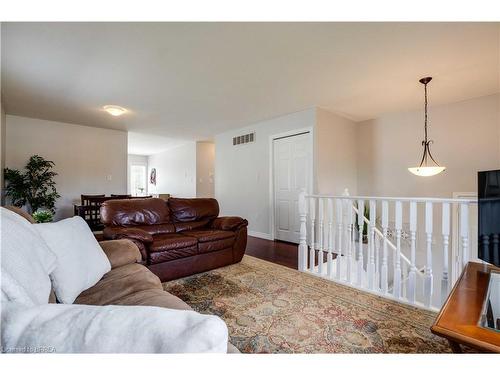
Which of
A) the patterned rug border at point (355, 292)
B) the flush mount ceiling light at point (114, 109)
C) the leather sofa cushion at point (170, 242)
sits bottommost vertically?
the patterned rug border at point (355, 292)

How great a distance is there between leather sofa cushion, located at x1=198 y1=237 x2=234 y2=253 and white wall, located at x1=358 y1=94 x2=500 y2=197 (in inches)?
126

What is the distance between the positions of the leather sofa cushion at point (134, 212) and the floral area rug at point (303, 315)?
0.93 meters

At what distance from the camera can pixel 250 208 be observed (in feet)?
16.9

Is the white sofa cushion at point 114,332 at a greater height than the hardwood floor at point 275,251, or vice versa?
the white sofa cushion at point 114,332

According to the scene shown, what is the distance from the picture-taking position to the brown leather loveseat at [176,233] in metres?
2.47

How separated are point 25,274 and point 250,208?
4.42m

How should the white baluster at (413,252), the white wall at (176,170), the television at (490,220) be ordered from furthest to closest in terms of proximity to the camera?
1. the white wall at (176,170)
2. the white baluster at (413,252)
3. the television at (490,220)

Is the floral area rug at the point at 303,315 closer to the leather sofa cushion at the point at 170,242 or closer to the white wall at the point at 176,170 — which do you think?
the leather sofa cushion at the point at 170,242

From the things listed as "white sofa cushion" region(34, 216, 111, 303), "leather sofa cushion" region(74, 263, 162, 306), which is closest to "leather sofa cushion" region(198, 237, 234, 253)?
"leather sofa cushion" region(74, 263, 162, 306)

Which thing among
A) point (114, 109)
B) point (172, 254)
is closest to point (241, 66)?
point (172, 254)

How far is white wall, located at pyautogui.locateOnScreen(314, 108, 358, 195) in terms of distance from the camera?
4.04m

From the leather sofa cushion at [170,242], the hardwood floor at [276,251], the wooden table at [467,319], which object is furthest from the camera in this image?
the hardwood floor at [276,251]

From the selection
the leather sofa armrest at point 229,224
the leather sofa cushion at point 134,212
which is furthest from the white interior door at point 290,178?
the leather sofa cushion at point 134,212
